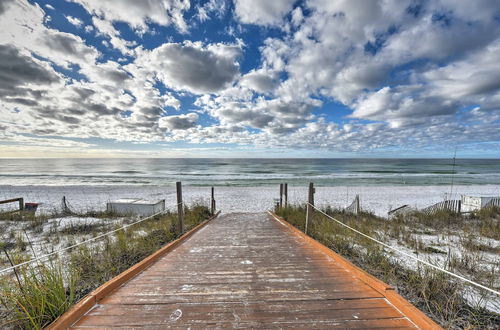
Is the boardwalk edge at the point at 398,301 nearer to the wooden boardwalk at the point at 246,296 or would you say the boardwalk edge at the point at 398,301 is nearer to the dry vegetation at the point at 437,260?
the wooden boardwalk at the point at 246,296

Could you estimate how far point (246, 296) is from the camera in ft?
8.97

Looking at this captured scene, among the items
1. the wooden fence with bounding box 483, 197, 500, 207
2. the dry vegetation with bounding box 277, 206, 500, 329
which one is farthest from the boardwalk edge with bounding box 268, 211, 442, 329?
the wooden fence with bounding box 483, 197, 500, 207

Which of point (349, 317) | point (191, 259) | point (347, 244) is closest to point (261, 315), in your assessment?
point (349, 317)

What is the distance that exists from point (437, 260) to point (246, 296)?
16.7ft

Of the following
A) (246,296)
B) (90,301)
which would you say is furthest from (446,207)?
(90,301)

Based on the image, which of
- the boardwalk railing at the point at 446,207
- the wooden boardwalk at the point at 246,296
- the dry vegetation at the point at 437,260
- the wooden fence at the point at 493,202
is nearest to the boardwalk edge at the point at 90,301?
the wooden boardwalk at the point at 246,296

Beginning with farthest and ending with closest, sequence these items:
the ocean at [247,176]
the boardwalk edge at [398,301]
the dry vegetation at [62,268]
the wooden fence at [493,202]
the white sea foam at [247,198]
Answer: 1. the ocean at [247,176]
2. the white sea foam at [247,198]
3. the wooden fence at [493,202]
4. the dry vegetation at [62,268]
5. the boardwalk edge at [398,301]

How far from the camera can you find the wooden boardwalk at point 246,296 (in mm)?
2301

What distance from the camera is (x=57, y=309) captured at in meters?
2.46

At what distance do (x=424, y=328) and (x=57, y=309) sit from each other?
4.19 m

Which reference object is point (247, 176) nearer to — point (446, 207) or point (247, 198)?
point (247, 198)

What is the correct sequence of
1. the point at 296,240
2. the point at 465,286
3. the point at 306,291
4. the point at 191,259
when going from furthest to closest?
the point at 296,240 < the point at 191,259 < the point at 465,286 < the point at 306,291

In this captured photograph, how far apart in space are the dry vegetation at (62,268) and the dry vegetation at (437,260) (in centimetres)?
460

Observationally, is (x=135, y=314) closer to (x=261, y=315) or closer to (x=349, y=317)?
(x=261, y=315)
